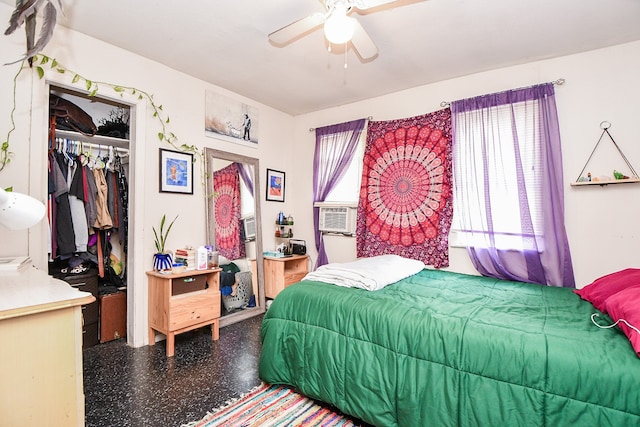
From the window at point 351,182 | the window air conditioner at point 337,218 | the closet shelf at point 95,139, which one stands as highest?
the closet shelf at point 95,139

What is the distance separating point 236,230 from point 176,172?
0.91 meters

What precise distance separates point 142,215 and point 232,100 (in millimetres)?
1620

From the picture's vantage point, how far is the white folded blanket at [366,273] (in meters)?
2.13

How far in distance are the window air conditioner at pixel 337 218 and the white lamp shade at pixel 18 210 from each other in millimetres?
2864

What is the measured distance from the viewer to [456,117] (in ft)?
9.85

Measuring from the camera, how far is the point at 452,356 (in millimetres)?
1443

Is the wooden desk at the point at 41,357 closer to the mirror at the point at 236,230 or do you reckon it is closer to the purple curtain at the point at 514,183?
the mirror at the point at 236,230

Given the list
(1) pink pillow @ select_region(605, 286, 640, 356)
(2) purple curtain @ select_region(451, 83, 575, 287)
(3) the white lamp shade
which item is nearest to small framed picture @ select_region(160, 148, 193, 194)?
(3) the white lamp shade

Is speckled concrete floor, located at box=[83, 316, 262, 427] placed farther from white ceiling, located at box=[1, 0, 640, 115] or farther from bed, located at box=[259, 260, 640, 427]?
white ceiling, located at box=[1, 0, 640, 115]

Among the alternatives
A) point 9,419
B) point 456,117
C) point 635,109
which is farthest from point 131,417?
point 635,109

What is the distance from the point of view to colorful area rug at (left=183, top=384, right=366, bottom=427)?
1.73 meters

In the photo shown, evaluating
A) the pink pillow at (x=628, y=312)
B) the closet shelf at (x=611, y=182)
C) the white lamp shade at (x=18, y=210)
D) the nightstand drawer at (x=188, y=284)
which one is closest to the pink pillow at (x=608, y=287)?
the pink pillow at (x=628, y=312)

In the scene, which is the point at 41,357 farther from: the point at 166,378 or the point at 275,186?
the point at 275,186

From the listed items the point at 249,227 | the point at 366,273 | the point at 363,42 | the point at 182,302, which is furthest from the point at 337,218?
the point at 363,42
